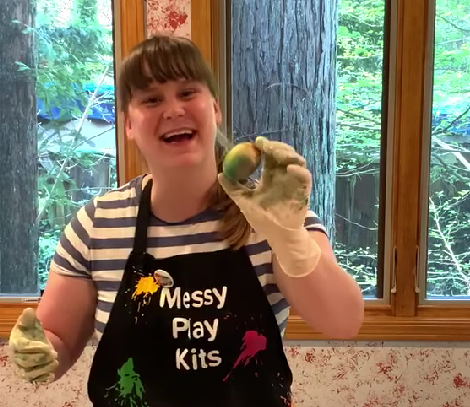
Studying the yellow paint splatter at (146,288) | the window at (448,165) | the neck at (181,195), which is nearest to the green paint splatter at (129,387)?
the yellow paint splatter at (146,288)

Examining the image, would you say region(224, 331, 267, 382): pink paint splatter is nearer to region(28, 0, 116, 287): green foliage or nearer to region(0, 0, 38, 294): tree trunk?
region(28, 0, 116, 287): green foliage

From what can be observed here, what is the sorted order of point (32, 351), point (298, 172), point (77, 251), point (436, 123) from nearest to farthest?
point (298, 172)
point (32, 351)
point (77, 251)
point (436, 123)

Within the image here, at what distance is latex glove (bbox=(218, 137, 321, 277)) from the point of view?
31.4 inches

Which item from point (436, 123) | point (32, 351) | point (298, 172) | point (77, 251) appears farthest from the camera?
point (436, 123)

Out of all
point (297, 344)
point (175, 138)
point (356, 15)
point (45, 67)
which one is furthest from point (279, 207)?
point (45, 67)

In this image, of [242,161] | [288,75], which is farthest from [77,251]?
[288,75]

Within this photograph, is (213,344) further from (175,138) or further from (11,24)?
(11,24)

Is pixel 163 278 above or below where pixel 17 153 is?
below

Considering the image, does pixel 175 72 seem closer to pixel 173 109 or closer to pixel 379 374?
pixel 173 109

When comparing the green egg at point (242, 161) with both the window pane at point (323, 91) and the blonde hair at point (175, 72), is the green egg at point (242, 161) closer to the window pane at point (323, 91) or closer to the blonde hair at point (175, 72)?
the blonde hair at point (175, 72)

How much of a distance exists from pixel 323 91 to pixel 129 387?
97 cm

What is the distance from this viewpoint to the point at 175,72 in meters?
1.00

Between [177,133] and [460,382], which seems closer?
[177,133]

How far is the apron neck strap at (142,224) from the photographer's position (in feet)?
3.39
